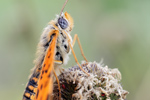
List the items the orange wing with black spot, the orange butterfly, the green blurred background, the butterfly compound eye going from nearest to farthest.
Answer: the orange wing with black spot → the orange butterfly → the butterfly compound eye → the green blurred background

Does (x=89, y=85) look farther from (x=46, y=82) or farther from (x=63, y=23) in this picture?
(x=63, y=23)

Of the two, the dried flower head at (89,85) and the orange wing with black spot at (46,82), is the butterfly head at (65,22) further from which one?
the orange wing with black spot at (46,82)

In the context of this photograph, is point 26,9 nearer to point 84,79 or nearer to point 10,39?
point 10,39

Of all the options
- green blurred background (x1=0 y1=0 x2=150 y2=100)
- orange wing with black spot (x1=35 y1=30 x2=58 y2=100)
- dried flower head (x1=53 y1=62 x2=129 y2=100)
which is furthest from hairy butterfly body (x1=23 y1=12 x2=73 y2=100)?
green blurred background (x1=0 y1=0 x2=150 y2=100)

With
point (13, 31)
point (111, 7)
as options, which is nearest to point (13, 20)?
point (13, 31)

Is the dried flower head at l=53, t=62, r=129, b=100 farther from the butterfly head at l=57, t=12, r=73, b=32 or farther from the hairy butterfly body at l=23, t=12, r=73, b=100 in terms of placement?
the butterfly head at l=57, t=12, r=73, b=32

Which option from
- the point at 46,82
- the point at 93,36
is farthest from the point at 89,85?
the point at 93,36
